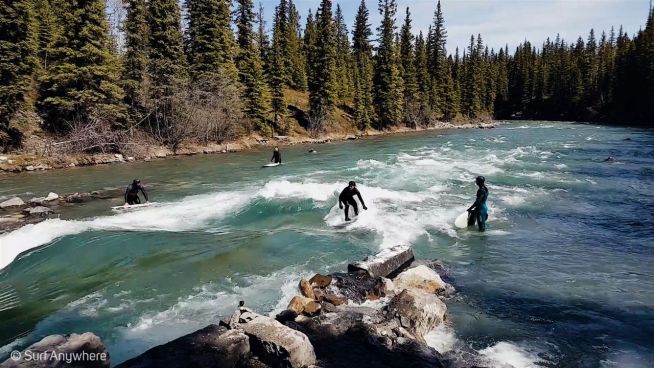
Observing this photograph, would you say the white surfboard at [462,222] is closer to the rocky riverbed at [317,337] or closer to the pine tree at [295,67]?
the rocky riverbed at [317,337]

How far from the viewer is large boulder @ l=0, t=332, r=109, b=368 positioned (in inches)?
241

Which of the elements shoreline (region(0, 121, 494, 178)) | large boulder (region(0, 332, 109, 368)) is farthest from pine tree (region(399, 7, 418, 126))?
large boulder (region(0, 332, 109, 368))

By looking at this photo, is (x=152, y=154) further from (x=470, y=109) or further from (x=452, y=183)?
(x=470, y=109)

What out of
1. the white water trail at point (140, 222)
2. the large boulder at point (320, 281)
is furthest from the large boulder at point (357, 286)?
the white water trail at point (140, 222)

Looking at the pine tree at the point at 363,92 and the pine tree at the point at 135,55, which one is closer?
the pine tree at the point at 135,55

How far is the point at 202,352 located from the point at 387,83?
223ft

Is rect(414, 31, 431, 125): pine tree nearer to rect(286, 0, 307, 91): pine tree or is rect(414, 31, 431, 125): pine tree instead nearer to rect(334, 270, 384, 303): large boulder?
rect(286, 0, 307, 91): pine tree

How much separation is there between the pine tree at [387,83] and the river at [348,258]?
46.4m

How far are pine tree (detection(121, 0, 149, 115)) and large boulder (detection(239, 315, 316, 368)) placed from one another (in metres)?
38.7

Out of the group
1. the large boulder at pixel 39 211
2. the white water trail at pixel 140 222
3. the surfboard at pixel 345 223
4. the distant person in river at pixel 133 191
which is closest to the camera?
the white water trail at pixel 140 222

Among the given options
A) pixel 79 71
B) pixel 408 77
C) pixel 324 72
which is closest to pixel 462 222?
pixel 79 71

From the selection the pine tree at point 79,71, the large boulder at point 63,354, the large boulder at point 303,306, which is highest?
the pine tree at point 79,71

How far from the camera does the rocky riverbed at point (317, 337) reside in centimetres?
653

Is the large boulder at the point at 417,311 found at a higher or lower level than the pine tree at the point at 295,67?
lower
